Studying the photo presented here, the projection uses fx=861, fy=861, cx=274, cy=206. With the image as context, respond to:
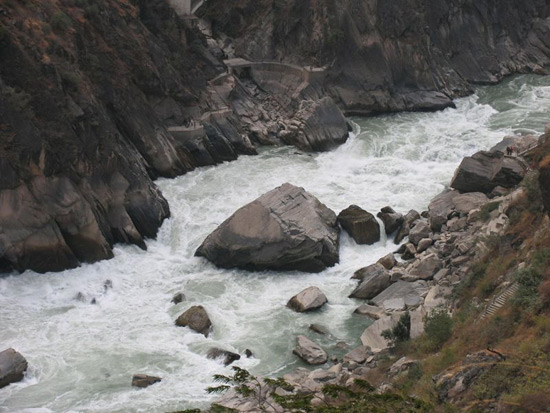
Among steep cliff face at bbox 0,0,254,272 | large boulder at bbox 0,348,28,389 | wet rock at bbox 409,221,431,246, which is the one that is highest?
steep cliff face at bbox 0,0,254,272

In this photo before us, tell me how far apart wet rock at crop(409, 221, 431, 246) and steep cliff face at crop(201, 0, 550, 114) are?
18.0 m

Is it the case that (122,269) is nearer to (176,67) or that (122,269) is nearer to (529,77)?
(176,67)

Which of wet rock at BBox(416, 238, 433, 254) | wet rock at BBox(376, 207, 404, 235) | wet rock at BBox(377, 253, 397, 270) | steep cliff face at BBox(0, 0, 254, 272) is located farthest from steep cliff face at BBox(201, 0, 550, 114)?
wet rock at BBox(377, 253, 397, 270)

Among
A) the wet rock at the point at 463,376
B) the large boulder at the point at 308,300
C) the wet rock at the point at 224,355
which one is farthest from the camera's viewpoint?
the large boulder at the point at 308,300

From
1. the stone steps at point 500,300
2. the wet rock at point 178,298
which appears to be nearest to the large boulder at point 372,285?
the wet rock at point 178,298

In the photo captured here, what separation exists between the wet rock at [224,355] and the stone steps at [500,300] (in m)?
Result: 7.27

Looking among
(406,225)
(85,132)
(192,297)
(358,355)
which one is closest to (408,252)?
(406,225)

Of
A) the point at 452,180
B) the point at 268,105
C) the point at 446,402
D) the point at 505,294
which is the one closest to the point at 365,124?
the point at 268,105

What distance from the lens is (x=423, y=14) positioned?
54.4m

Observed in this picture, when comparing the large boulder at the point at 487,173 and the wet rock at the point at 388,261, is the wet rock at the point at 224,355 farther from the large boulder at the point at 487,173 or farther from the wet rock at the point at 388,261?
the large boulder at the point at 487,173

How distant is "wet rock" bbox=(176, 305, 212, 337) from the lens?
26.0 m

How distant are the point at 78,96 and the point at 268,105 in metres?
14.9

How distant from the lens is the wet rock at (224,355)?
24.2m

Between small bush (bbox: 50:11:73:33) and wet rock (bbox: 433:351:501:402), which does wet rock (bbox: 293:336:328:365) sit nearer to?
wet rock (bbox: 433:351:501:402)
